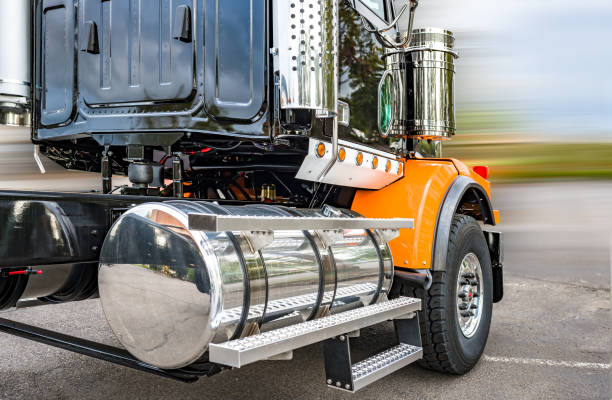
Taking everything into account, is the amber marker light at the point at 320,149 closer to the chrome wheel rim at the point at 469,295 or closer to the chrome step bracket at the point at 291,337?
the chrome step bracket at the point at 291,337

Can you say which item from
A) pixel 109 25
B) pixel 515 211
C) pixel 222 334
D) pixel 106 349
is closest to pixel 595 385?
pixel 222 334

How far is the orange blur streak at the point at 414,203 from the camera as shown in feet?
10.4

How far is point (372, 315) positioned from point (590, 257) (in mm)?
8173

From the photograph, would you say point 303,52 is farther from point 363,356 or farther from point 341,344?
point 363,356

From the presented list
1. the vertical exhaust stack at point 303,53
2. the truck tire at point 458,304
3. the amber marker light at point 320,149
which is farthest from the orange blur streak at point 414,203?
the vertical exhaust stack at point 303,53

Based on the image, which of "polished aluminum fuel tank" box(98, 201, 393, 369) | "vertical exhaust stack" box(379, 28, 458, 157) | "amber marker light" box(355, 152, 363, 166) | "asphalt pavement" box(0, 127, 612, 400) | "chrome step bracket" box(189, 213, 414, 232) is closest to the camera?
"chrome step bracket" box(189, 213, 414, 232)

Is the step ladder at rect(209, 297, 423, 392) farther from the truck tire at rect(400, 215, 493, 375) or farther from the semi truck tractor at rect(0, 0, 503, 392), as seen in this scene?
the truck tire at rect(400, 215, 493, 375)

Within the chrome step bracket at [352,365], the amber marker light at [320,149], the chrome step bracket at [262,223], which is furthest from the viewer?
the amber marker light at [320,149]

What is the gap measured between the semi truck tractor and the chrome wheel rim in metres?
0.02

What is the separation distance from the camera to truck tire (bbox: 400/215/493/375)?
127 inches

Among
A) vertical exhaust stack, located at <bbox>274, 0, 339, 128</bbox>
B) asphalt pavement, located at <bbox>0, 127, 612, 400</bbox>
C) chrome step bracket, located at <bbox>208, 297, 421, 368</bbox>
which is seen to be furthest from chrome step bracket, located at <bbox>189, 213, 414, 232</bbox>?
asphalt pavement, located at <bbox>0, 127, 612, 400</bbox>

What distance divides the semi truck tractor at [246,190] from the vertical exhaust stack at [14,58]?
10 mm

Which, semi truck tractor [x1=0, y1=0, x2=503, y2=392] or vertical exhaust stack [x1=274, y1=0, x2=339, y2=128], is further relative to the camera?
vertical exhaust stack [x1=274, y1=0, x2=339, y2=128]

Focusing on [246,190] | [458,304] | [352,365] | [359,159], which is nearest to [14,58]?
[246,190]
